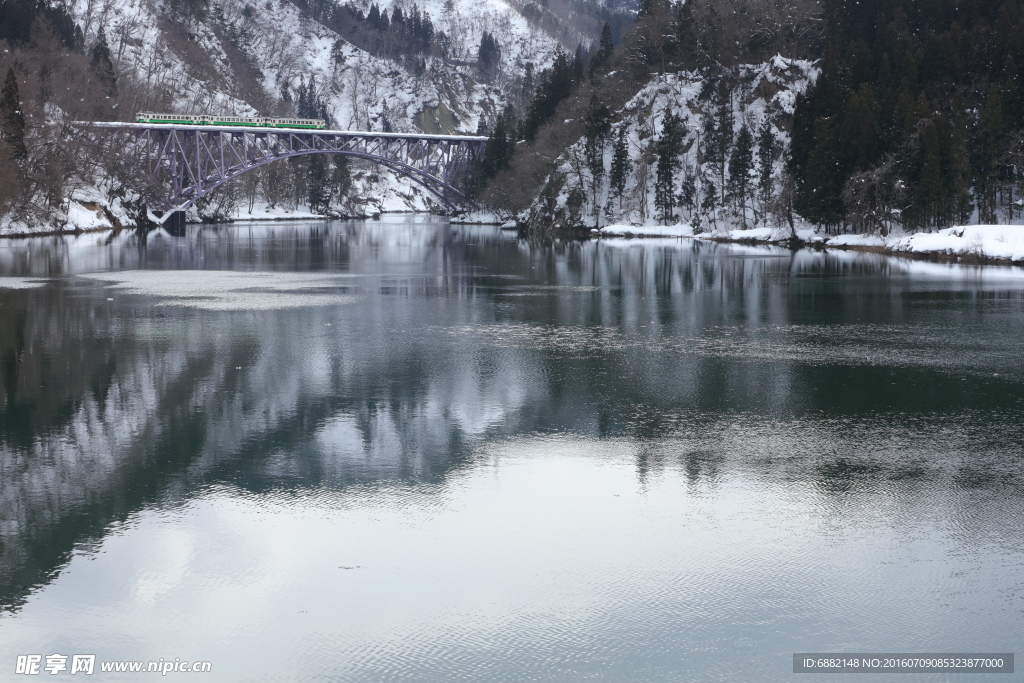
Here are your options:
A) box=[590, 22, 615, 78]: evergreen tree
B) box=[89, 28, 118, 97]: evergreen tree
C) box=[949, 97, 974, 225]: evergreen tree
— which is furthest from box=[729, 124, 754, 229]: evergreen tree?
box=[89, 28, 118, 97]: evergreen tree

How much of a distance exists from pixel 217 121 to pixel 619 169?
56.0m

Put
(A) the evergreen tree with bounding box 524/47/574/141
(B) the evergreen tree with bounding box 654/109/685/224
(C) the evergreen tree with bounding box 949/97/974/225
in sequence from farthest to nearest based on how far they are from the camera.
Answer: (A) the evergreen tree with bounding box 524/47/574/141, (B) the evergreen tree with bounding box 654/109/685/224, (C) the evergreen tree with bounding box 949/97/974/225

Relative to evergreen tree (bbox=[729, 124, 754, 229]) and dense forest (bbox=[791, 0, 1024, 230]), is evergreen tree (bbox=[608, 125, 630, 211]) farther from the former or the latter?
dense forest (bbox=[791, 0, 1024, 230])

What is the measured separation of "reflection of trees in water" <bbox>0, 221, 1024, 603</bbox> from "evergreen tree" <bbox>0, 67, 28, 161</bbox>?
160 feet

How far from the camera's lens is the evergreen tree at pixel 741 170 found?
101 metres

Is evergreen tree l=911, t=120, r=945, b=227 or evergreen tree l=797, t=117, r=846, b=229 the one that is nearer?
evergreen tree l=911, t=120, r=945, b=227

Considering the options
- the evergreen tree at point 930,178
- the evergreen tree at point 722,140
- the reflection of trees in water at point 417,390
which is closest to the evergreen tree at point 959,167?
the evergreen tree at point 930,178

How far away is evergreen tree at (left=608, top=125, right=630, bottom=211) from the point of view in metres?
110

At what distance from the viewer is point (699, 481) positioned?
14.0 metres

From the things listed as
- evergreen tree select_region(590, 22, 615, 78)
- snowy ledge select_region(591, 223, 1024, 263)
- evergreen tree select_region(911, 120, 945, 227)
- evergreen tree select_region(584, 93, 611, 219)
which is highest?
evergreen tree select_region(590, 22, 615, 78)

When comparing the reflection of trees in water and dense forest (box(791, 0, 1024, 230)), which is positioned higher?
dense forest (box(791, 0, 1024, 230))

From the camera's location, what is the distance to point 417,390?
65.9ft

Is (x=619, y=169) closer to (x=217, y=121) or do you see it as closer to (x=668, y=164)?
(x=668, y=164)

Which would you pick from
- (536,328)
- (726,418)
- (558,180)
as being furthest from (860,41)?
(726,418)
